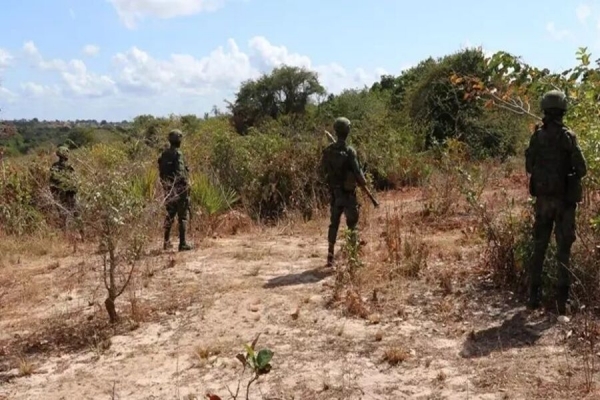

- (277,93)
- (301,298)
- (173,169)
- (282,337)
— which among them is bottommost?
(282,337)

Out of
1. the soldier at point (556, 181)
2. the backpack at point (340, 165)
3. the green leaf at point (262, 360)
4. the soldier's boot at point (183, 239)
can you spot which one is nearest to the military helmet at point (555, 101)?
the soldier at point (556, 181)

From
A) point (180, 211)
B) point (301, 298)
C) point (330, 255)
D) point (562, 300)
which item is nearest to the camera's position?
point (562, 300)

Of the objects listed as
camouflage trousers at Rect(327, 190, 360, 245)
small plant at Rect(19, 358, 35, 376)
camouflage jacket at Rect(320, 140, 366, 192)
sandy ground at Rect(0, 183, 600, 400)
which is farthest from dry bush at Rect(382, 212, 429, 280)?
small plant at Rect(19, 358, 35, 376)

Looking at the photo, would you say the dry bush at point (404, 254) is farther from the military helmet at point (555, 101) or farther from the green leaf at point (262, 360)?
the green leaf at point (262, 360)

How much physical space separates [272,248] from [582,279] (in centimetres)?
436

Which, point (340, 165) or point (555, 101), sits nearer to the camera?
point (555, 101)

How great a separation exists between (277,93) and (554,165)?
32.7 m

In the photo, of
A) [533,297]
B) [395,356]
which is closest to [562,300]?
[533,297]

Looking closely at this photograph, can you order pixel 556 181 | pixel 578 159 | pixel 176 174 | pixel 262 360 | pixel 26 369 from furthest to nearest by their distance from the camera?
pixel 176 174 < pixel 556 181 < pixel 578 159 < pixel 26 369 < pixel 262 360

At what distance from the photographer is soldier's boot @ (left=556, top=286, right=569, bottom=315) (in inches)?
233

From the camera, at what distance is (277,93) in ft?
124

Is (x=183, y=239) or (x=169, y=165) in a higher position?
(x=169, y=165)

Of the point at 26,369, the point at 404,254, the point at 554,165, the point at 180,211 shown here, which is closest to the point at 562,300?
the point at 554,165

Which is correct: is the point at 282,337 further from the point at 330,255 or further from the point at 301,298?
the point at 330,255
